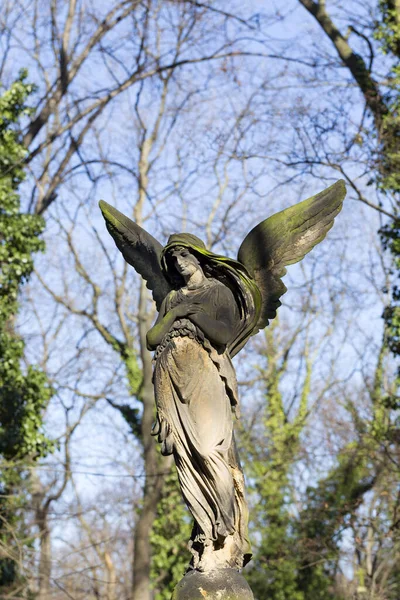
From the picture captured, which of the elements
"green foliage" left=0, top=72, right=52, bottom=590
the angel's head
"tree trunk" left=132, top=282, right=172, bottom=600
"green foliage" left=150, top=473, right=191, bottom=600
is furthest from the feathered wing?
"green foliage" left=150, top=473, right=191, bottom=600

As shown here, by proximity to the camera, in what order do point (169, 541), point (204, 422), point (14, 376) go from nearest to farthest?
point (204, 422), point (14, 376), point (169, 541)

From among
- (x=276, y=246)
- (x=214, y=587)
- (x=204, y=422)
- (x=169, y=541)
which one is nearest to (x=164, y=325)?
(x=204, y=422)

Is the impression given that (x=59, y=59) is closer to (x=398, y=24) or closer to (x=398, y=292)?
(x=398, y=24)

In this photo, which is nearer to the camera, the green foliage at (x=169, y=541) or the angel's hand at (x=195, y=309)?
the angel's hand at (x=195, y=309)

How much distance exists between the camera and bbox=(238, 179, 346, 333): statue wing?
5.69m

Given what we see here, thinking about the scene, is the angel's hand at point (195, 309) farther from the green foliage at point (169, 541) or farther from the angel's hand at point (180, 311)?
the green foliage at point (169, 541)

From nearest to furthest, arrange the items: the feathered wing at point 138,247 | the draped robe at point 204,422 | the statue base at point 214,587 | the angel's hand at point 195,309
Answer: the statue base at point 214,587, the draped robe at point 204,422, the angel's hand at point 195,309, the feathered wing at point 138,247

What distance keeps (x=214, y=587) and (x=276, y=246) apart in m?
2.03

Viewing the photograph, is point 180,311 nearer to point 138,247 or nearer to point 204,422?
point 204,422

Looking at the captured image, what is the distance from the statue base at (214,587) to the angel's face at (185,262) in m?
1.66

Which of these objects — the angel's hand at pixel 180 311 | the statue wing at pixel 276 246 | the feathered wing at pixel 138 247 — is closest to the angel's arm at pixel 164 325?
the angel's hand at pixel 180 311

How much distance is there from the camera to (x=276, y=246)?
5691mm

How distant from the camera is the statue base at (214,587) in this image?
4.66 m

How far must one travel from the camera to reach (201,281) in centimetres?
546
